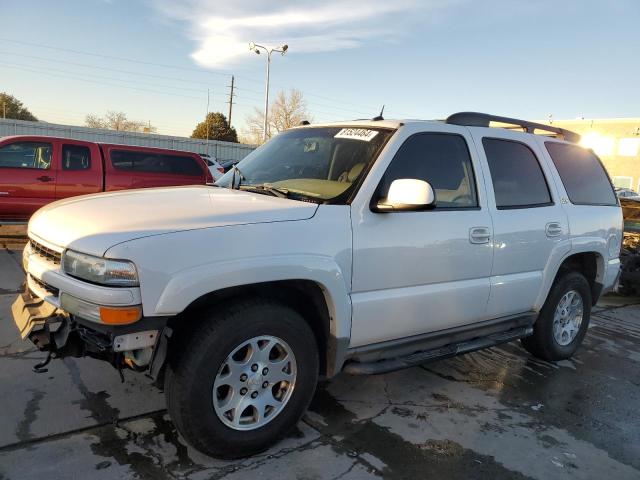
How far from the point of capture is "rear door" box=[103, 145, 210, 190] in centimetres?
976

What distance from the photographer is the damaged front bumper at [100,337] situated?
2.49 meters

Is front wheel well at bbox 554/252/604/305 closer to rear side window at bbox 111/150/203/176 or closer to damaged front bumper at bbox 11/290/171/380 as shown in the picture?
damaged front bumper at bbox 11/290/171/380

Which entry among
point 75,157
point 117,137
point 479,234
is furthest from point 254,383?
point 117,137

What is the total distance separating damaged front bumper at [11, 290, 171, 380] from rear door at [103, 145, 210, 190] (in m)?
7.40

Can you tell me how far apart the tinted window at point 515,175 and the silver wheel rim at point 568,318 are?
1039 mm

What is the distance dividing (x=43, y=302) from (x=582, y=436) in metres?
3.44

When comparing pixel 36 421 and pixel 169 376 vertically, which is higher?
pixel 169 376

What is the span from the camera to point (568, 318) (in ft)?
16.2

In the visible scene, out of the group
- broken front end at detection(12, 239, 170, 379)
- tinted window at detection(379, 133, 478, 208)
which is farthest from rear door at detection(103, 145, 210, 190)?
tinted window at detection(379, 133, 478, 208)

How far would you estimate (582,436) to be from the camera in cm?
351

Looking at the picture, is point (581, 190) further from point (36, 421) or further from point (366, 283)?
point (36, 421)

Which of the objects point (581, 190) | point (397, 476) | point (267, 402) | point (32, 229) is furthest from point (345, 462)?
point (581, 190)

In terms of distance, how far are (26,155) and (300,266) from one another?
8102mm

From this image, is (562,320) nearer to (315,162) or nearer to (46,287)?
(315,162)
